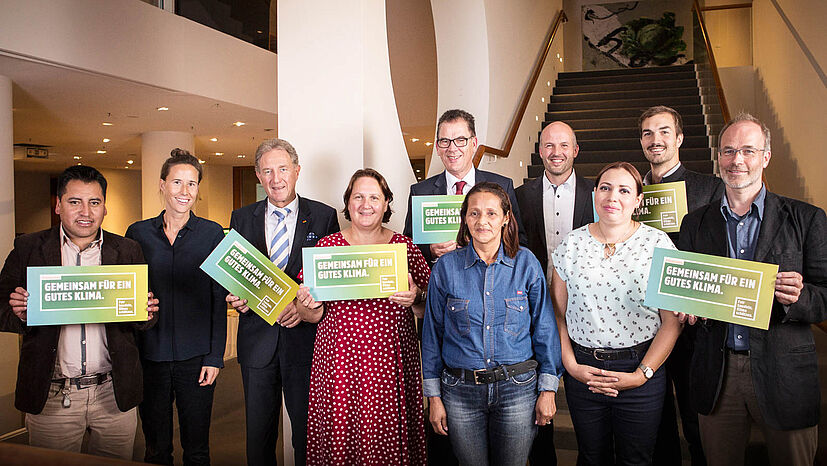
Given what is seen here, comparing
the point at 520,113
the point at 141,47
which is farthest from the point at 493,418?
the point at 141,47

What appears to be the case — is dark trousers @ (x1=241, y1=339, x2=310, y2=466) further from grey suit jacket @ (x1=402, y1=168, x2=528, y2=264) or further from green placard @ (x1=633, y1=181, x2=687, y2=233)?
green placard @ (x1=633, y1=181, x2=687, y2=233)

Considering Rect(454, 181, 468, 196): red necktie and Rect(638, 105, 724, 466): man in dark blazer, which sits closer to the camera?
Rect(638, 105, 724, 466): man in dark blazer

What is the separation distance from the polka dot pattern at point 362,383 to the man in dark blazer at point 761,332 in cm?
109

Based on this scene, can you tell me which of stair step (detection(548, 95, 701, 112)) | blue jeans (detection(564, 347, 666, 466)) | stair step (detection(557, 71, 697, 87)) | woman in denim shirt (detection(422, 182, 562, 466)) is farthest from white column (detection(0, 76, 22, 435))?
stair step (detection(557, 71, 697, 87))

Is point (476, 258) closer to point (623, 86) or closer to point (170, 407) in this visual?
point (170, 407)

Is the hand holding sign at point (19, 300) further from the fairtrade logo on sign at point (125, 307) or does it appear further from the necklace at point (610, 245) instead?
the necklace at point (610, 245)

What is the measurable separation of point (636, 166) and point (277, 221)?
4855 mm

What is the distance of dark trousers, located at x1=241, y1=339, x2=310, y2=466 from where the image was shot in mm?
2697

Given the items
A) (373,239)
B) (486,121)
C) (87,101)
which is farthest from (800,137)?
(87,101)

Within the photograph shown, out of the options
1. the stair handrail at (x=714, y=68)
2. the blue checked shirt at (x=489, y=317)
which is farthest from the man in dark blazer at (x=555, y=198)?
the stair handrail at (x=714, y=68)

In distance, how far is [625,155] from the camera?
7051mm

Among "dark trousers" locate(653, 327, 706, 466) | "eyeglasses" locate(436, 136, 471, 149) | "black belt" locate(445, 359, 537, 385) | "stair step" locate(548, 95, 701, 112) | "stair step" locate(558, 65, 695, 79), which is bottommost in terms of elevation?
"dark trousers" locate(653, 327, 706, 466)

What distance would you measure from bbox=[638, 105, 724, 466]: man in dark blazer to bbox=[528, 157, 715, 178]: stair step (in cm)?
363

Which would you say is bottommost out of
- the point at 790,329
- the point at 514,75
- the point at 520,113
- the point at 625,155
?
the point at 790,329
